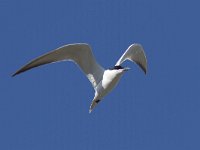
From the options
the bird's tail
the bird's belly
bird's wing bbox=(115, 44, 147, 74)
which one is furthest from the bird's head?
the bird's tail

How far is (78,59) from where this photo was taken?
16312 mm

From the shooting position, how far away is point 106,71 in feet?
54.1

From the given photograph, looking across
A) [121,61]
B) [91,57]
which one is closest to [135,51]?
[121,61]

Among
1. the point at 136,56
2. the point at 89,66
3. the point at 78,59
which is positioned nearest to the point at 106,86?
the point at 89,66

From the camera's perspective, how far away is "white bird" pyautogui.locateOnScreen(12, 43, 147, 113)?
51.5 feet

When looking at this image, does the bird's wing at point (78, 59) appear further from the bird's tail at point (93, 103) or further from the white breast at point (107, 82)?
the bird's tail at point (93, 103)

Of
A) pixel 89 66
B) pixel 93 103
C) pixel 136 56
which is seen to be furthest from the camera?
pixel 136 56

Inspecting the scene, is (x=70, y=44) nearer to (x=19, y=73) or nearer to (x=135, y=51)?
(x=19, y=73)

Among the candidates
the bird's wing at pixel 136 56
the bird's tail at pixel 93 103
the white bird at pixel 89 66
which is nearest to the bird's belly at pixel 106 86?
the white bird at pixel 89 66

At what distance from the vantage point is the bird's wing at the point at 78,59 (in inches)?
615

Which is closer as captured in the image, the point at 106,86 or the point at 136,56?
the point at 106,86

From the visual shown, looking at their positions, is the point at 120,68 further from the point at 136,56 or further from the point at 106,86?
the point at 136,56

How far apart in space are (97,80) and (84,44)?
1175 millimetres

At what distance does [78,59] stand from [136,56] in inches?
94.0
